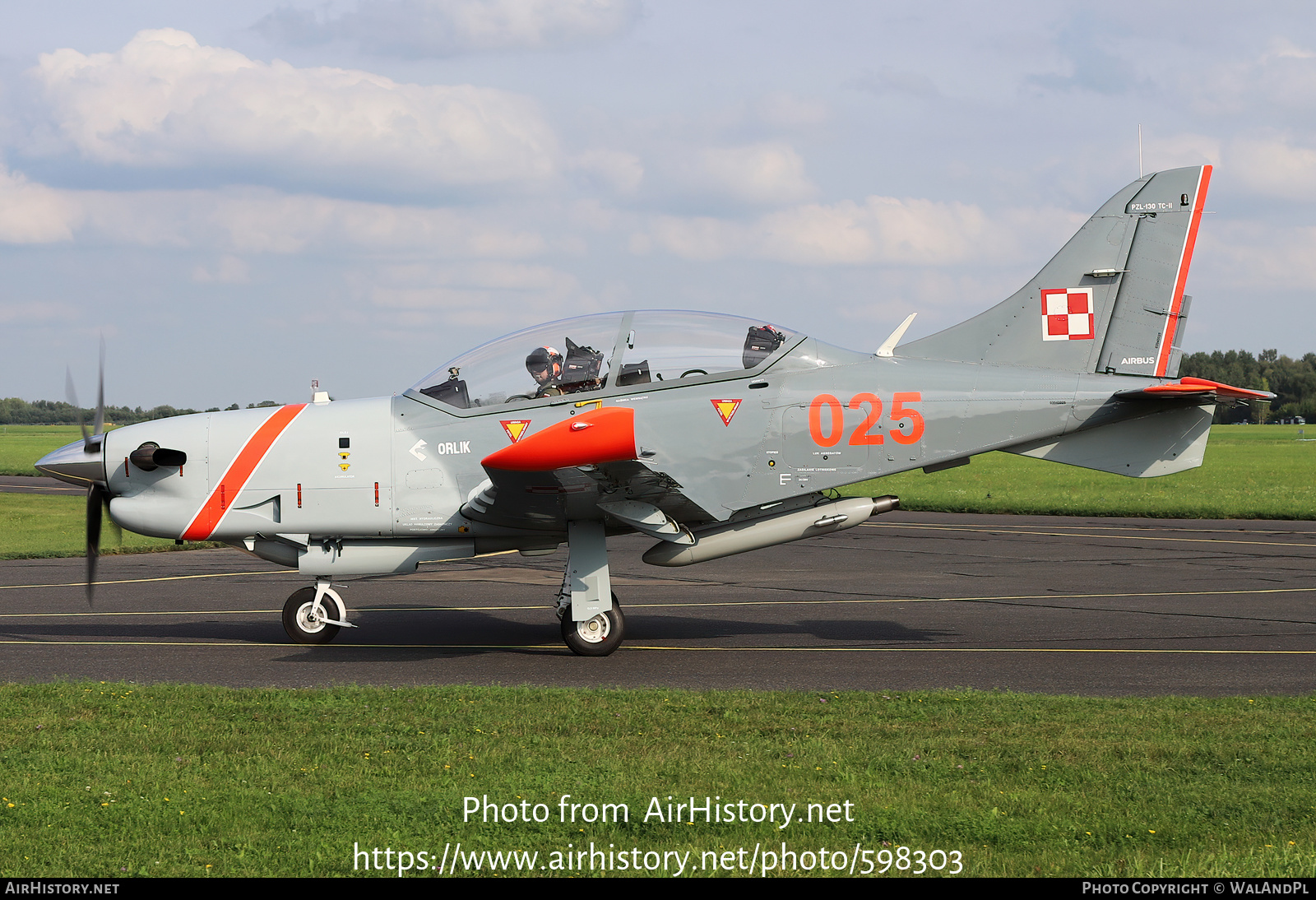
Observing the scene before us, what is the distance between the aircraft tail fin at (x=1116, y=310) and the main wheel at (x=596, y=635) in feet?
13.1

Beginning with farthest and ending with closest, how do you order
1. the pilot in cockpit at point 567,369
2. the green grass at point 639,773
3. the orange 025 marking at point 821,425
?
the orange 025 marking at point 821,425
the pilot in cockpit at point 567,369
the green grass at point 639,773

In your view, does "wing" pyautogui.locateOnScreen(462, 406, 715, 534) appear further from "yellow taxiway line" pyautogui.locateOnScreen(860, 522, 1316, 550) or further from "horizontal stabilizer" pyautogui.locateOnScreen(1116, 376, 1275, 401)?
"yellow taxiway line" pyautogui.locateOnScreen(860, 522, 1316, 550)

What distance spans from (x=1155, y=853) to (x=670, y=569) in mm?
13153

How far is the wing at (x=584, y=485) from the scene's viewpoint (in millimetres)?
8969

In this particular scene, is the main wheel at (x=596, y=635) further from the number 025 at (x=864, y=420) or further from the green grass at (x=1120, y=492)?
the green grass at (x=1120, y=492)

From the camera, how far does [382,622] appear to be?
13.0 m

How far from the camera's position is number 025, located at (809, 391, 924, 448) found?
10.5m

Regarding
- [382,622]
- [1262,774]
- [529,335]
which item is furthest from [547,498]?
[1262,774]

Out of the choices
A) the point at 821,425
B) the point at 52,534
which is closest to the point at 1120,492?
the point at 821,425

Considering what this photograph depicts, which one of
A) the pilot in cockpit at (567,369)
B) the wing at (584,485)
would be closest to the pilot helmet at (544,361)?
the pilot in cockpit at (567,369)

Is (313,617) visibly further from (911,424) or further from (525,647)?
(911,424)

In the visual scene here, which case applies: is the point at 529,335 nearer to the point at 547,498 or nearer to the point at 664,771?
the point at 547,498

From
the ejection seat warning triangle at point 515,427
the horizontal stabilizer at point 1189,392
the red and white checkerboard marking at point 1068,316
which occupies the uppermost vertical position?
the red and white checkerboard marking at point 1068,316

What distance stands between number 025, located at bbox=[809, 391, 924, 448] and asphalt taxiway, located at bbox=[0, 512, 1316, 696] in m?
2.07
